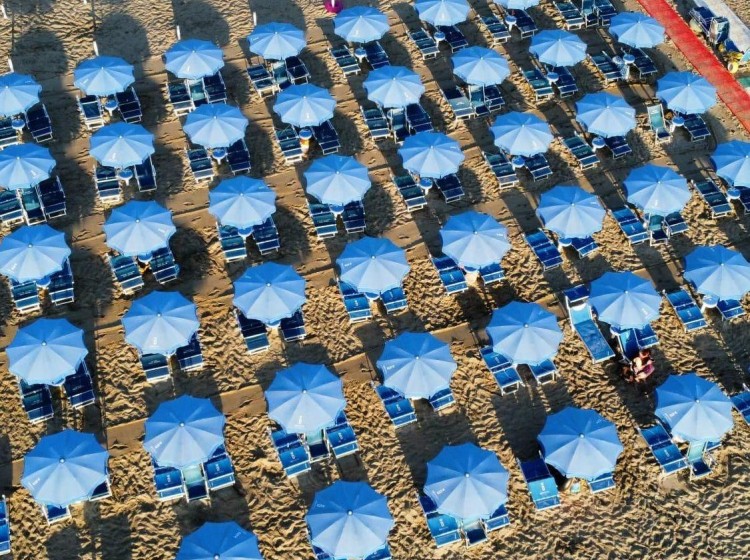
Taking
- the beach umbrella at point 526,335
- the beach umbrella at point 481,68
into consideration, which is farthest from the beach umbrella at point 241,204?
the beach umbrella at point 481,68

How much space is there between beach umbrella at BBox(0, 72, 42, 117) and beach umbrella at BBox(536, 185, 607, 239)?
42.8 ft

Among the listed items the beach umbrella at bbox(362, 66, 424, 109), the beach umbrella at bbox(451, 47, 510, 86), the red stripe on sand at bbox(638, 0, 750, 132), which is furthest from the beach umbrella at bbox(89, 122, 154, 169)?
the red stripe on sand at bbox(638, 0, 750, 132)

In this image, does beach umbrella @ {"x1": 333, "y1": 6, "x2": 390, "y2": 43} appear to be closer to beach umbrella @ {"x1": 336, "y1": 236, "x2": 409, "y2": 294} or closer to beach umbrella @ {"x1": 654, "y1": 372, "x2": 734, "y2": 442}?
beach umbrella @ {"x1": 336, "y1": 236, "x2": 409, "y2": 294}

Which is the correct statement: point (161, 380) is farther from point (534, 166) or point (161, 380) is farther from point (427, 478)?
point (534, 166)

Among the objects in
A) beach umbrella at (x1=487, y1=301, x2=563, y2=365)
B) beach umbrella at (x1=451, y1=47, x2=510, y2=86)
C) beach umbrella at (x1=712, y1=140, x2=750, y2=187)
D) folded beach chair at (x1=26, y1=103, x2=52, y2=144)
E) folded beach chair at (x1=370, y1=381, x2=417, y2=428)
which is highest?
folded beach chair at (x1=26, y1=103, x2=52, y2=144)

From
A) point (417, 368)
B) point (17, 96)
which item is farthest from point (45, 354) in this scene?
point (17, 96)

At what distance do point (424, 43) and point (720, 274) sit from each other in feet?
36.4

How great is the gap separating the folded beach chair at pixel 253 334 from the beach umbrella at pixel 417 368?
8.84 feet

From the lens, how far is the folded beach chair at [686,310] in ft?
59.8

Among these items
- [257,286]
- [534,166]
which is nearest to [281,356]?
[257,286]

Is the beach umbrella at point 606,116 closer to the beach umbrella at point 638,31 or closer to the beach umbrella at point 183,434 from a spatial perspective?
the beach umbrella at point 638,31

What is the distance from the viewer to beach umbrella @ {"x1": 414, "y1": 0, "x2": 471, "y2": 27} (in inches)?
939

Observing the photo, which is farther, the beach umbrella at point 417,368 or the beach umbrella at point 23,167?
the beach umbrella at point 23,167

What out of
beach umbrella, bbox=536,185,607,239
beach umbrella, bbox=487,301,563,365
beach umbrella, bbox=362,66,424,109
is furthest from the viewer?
beach umbrella, bbox=362,66,424,109
